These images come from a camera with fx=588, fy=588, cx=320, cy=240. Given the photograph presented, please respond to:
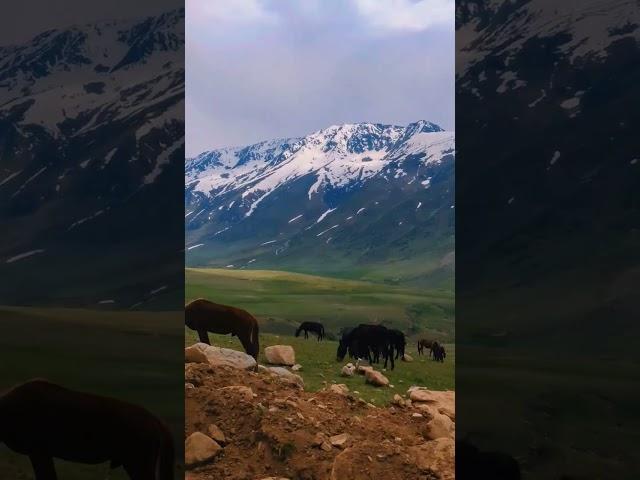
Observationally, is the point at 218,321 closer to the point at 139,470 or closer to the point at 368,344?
the point at 368,344

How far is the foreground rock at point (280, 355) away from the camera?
33.7ft

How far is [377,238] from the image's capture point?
92188 millimetres

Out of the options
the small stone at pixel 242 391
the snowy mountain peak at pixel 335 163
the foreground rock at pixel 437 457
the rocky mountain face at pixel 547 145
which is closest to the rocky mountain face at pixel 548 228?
the rocky mountain face at pixel 547 145

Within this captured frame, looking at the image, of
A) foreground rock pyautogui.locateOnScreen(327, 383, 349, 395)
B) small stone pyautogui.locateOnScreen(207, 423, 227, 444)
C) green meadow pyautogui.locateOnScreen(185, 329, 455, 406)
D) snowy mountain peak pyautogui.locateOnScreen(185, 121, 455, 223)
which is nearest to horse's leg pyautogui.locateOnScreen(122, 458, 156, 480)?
small stone pyautogui.locateOnScreen(207, 423, 227, 444)

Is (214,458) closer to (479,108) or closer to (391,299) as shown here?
(479,108)

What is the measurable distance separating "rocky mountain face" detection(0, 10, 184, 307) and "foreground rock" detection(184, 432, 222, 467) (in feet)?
7.52

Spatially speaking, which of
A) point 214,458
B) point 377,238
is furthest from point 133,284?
point 377,238

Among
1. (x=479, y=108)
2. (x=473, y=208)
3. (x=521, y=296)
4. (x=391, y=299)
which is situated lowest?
(x=391, y=299)

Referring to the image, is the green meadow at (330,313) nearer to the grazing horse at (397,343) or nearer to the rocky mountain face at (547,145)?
the grazing horse at (397,343)

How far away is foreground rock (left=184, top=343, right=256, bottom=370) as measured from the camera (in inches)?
317

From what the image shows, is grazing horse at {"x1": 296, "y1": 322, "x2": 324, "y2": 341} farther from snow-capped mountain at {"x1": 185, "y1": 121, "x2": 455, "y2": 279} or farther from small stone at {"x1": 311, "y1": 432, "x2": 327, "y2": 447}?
snow-capped mountain at {"x1": 185, "y1": 121, "x2": 455, "y2": 279}

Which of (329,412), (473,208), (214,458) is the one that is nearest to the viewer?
(473,208)

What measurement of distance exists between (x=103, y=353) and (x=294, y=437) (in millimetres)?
2773

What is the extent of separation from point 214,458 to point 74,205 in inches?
134
